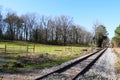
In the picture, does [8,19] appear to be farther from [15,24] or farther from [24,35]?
[24,35]

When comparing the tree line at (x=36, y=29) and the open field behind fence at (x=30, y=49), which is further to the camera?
the tree line at (x=36, y=29)

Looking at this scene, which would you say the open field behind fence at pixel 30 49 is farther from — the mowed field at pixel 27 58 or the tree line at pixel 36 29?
the tree line at pixel 36 29

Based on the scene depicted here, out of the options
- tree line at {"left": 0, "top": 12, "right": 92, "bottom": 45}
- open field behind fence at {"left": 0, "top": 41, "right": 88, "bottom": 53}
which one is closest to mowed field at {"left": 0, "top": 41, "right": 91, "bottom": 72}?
open field behind fence at {"left": 0, "top": 41, "right": 88, "bottom": 53}

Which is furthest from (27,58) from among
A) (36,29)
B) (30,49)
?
(36,29)

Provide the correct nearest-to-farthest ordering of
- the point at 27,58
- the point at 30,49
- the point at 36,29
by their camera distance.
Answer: the point at 27,58, the point at 30,49, the point at 36,29

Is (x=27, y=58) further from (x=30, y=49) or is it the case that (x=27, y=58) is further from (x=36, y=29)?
(x=36, y=29)

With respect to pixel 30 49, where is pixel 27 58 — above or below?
below

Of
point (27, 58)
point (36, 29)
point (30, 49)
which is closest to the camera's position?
point (27, 58)

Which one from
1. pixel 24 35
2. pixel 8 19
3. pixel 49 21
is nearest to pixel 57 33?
pixel 49 21

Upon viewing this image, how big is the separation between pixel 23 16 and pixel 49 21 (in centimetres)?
1495

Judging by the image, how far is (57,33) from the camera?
145 m

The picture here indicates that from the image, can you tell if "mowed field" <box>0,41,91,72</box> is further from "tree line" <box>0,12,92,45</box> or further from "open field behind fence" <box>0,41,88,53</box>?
"tree line" <box>0,12,92,45</box>

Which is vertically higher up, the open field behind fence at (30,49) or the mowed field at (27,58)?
the open field behind fence at (30,49)

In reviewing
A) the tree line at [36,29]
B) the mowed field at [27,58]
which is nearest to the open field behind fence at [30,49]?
the mowed field at [27,58]
